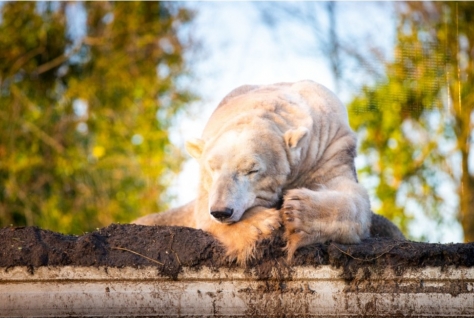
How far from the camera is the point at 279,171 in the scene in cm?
404

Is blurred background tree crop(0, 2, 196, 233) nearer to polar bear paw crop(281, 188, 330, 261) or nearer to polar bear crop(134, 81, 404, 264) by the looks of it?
polar bear crop(134, 81, 404, 264)

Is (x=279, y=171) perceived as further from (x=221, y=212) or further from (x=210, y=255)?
(x=210, y=255)

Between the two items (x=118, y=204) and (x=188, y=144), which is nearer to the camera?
(x=188, y=144)

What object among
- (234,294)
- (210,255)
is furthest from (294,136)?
(234,294)

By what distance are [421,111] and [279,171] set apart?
6.88 metres

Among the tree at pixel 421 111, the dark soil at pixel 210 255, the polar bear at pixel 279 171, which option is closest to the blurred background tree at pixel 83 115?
the tree at pixel 421 111

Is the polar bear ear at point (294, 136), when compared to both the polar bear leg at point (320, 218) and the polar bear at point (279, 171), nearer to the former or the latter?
the polar bear at point (279, 171)

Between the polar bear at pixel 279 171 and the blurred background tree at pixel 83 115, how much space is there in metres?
5.95

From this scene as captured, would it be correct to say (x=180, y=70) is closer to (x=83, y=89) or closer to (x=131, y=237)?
(x=83, y=89)

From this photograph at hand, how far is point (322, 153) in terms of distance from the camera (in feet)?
14.8

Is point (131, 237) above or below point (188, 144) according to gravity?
below

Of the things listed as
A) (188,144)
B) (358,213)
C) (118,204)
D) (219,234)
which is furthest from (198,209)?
(118,204)

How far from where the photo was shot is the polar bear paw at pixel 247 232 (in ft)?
11.3

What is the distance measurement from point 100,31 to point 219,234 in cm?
838
